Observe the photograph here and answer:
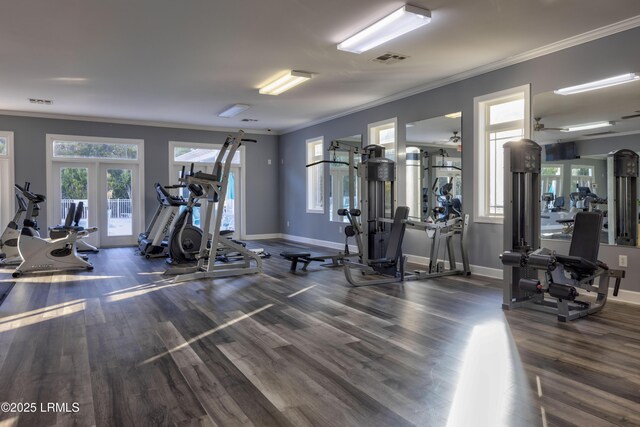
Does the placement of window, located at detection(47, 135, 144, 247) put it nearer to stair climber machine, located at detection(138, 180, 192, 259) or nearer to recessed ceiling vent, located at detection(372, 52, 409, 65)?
stair climber machine, located at detection(138, 180, 192, 259)

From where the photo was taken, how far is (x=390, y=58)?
4883 millimetres

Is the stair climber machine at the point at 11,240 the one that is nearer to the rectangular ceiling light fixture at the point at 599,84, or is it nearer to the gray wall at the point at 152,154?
the gray wall at the point at 152,154

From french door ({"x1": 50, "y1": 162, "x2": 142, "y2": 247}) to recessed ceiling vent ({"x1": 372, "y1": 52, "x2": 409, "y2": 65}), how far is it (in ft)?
19.7

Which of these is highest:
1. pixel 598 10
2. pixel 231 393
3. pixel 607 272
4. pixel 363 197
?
pixel 598 10

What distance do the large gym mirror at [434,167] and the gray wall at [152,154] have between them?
460 cm

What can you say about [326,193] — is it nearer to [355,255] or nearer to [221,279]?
[355,255]

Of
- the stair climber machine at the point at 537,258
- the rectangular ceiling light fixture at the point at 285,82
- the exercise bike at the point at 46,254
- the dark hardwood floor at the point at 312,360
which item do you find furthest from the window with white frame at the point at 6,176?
the stair climber machine at the point at 537,258

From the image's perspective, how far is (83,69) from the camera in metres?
5.28

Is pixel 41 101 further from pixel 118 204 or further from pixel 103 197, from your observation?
pixel 118 204

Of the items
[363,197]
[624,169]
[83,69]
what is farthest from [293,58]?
[624,169]

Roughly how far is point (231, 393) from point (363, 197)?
3575 mm

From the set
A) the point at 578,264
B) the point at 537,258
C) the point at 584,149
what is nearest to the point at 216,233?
the point at 537,258

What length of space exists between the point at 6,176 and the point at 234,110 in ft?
14.2

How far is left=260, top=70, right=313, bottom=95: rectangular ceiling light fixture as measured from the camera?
550 cm
